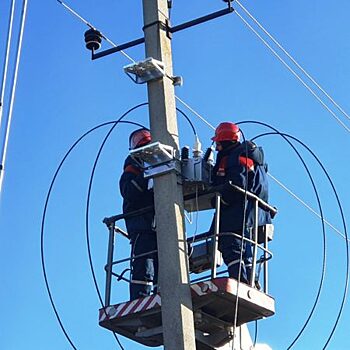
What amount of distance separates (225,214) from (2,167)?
2514 millimetres

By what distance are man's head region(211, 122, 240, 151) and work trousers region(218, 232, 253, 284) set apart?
109 centimetres

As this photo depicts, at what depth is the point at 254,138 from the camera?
10719 millimetres

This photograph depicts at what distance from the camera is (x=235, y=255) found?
999 cm

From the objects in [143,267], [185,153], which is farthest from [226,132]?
[143,267]

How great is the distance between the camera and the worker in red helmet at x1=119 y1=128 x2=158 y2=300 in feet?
34.1

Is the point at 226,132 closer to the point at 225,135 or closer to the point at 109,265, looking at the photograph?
the point at 225,135

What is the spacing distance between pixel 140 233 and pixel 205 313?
129cm

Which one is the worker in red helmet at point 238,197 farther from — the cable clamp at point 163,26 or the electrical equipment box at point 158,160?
the cable clamp at point 163,26

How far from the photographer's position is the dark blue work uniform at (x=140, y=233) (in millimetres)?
10391

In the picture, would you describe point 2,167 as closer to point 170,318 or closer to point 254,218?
point 170,318

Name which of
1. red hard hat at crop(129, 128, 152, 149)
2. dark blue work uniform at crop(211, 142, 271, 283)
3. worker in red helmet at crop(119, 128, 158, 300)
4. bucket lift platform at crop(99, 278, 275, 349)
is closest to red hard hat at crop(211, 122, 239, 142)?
dark blue work uniform at crop(211, 142, 271, 283)

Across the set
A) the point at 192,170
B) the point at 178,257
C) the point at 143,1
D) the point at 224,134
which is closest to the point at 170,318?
the point at 178,257

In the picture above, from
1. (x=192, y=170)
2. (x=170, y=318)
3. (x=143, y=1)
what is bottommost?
(x=170, y=318)

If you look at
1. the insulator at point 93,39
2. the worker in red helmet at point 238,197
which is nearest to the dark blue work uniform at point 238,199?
the worker in red helmet at point 238,197
